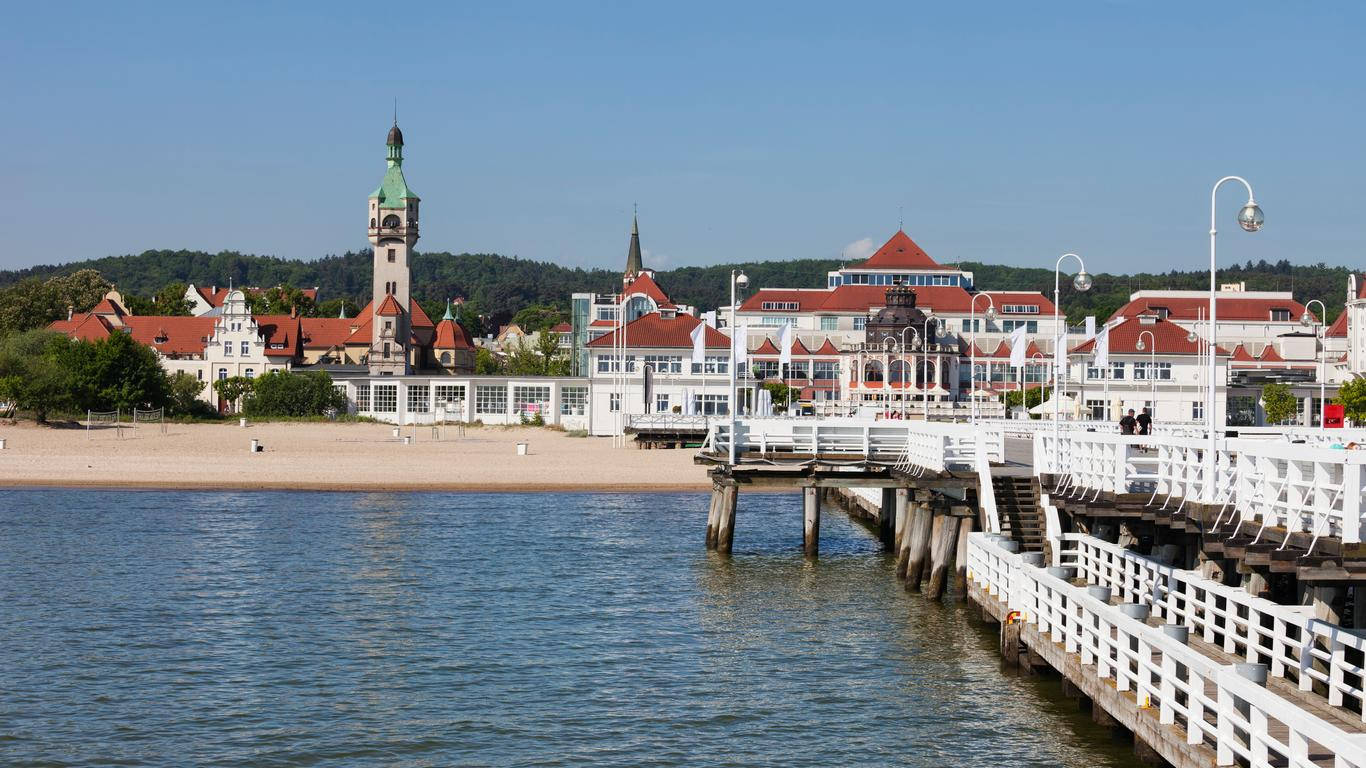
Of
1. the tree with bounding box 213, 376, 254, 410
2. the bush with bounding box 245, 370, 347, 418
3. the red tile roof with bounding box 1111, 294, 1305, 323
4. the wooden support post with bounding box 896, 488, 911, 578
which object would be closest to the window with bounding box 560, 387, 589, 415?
the bush with bounding box 245, 370, 347, 418

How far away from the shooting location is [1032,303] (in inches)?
5094

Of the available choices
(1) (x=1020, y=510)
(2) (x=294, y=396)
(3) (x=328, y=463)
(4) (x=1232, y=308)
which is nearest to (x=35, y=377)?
(2) (x=294, y=396)

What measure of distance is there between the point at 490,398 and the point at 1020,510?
2872 inches

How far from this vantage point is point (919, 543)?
105ft

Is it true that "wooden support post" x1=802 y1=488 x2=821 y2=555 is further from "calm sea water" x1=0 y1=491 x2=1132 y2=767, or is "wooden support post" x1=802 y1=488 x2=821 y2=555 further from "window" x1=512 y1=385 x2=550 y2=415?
"window" x1=512 y1=385 x2=550 y2=415

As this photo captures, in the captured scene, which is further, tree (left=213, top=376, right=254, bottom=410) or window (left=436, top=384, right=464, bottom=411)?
tree (left=213, top=376, right=254, bottom=410)

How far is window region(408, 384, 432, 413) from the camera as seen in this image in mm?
100088

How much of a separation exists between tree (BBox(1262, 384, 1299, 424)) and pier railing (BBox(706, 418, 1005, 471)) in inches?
2107

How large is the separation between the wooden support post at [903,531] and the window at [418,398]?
65.3 m

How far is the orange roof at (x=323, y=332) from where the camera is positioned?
5640 inches

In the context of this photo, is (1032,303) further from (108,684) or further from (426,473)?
(108,684)

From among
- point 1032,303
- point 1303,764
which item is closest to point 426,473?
point 1303,764

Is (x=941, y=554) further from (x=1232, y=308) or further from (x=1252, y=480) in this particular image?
(x=1232, y=308)

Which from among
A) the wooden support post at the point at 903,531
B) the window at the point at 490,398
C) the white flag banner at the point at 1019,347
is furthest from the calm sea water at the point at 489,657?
the window at the point at 490,398
